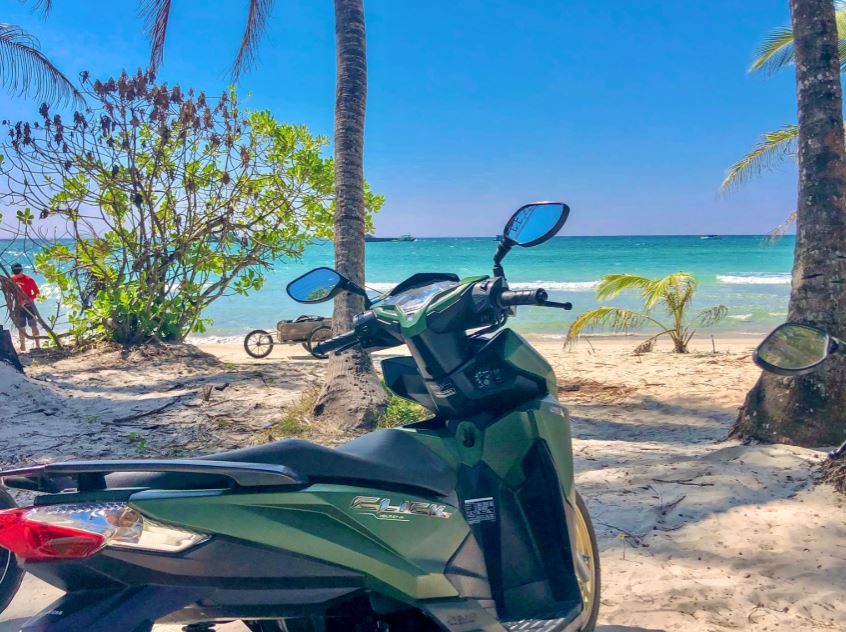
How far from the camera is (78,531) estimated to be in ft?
4.43

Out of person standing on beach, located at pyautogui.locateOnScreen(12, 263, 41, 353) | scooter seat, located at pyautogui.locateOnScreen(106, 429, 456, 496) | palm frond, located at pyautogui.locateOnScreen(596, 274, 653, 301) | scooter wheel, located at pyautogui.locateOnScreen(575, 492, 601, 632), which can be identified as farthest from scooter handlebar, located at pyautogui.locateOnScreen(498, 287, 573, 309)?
palm frond, located at pyautogui.locateOnScreen(596, 274, 653, 301)

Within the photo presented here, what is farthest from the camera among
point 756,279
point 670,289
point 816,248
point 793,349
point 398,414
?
point 756,279

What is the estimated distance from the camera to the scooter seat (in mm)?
1571

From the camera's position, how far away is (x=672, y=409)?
24.5ft

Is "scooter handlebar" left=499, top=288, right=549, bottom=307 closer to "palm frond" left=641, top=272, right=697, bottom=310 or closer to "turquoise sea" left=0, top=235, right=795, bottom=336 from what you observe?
"turquoise sea" left=0, top=235, right=795, bottom=336

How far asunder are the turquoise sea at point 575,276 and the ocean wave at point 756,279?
0.02m

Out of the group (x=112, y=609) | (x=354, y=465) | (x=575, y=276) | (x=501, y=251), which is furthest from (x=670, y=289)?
(x=575, y=276)

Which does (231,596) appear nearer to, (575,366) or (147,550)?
(147,550)

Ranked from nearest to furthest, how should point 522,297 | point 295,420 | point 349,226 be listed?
point 522,297 → point 295,420 → point 349,226

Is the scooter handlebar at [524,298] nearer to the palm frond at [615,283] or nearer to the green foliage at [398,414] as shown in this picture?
the green foliage at [398,414]

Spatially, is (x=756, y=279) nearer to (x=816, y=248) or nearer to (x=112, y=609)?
(x=816, y=248)

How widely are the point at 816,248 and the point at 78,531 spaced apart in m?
4.75

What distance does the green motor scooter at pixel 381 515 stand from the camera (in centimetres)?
141

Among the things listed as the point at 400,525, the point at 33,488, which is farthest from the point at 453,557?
the point at 33,488
